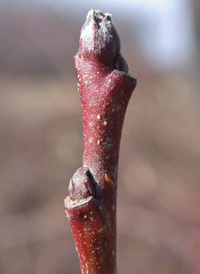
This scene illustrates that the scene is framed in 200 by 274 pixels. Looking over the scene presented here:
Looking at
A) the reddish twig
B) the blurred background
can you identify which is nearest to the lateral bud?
the reddish twig

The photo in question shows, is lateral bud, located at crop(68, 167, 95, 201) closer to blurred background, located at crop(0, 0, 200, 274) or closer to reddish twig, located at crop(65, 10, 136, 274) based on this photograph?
reddish twig, located at crop(65, 10, 136, 274)

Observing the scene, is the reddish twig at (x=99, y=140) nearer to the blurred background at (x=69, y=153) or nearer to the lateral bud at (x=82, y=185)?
the lateral bud at (x=82, y=185)

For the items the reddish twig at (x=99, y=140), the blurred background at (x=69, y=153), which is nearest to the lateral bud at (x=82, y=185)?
the reddish twig at (x=99, y=140)

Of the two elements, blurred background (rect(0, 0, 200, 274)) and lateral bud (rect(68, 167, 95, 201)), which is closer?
lateral bud (rect(68, 167, 95, 201))

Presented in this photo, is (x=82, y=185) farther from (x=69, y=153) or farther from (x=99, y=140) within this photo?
(x=69, y=153)

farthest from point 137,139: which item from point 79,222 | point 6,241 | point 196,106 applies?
point 79,222

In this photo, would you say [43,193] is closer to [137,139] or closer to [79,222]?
[137,139]
